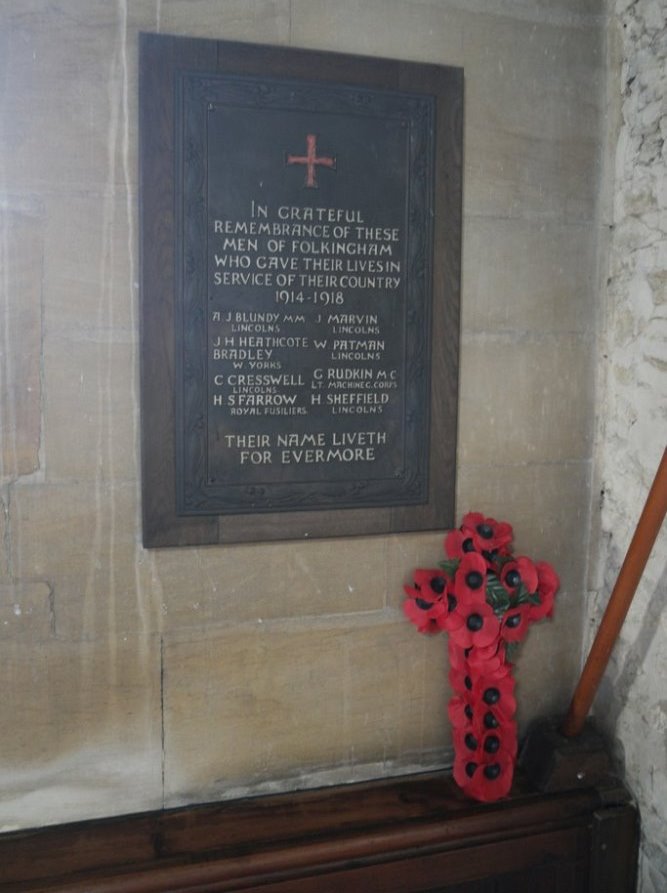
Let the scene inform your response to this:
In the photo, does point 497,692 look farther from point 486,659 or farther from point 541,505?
point 541,505

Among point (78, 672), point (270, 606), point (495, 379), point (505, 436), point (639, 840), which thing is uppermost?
point (495, 379)

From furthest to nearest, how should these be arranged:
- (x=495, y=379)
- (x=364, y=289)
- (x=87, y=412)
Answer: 1. (x=495, y=379)
2. (x=364, y=289)
3. (x=87, y=412)

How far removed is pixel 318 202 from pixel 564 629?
1.33 meters

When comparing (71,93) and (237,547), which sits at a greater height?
(71,93)

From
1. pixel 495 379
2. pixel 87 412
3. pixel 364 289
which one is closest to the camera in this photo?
pixel 87 412

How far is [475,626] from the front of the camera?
196 cm

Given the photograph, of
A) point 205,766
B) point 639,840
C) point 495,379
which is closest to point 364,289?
point 495,379

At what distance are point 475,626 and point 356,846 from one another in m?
0.58

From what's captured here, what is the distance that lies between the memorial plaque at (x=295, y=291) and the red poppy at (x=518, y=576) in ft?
→ 0.74

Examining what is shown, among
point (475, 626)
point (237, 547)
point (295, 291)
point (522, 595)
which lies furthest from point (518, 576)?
point (295, 291)

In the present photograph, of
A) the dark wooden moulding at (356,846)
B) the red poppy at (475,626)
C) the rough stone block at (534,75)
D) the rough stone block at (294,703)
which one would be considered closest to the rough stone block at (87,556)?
the rough stone block at (294,703)

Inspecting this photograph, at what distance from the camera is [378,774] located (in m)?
2.14

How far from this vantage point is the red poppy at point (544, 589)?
202 cm

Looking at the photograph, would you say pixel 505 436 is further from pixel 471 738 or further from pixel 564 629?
pixel 471 738
